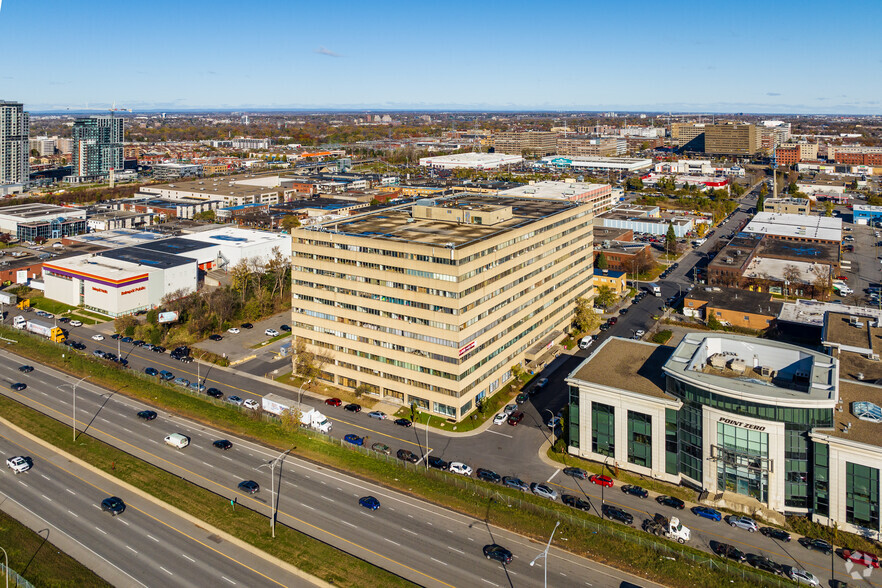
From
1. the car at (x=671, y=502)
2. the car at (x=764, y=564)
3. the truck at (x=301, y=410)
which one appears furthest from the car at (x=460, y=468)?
the car at (x=764, y=564)

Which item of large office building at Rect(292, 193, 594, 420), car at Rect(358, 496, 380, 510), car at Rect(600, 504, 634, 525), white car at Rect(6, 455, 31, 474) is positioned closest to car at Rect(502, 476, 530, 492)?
car at Rect(600, 504, 634, 525)

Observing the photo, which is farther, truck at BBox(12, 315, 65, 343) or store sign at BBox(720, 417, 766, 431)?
truck at BBox(12, 315, 65, 343)

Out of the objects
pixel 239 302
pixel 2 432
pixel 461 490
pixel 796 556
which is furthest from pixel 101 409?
pixel 796 556

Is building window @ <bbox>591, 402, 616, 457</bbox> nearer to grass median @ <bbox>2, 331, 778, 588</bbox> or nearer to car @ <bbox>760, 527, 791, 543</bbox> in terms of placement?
grass median @ <bbox>2, 331, 778, 588</bbox>

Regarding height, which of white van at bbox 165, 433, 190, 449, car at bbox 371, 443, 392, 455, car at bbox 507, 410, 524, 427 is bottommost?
car at bbox 371, 443, 392, 455

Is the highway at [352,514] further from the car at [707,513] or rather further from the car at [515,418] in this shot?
the car at [515,418]
